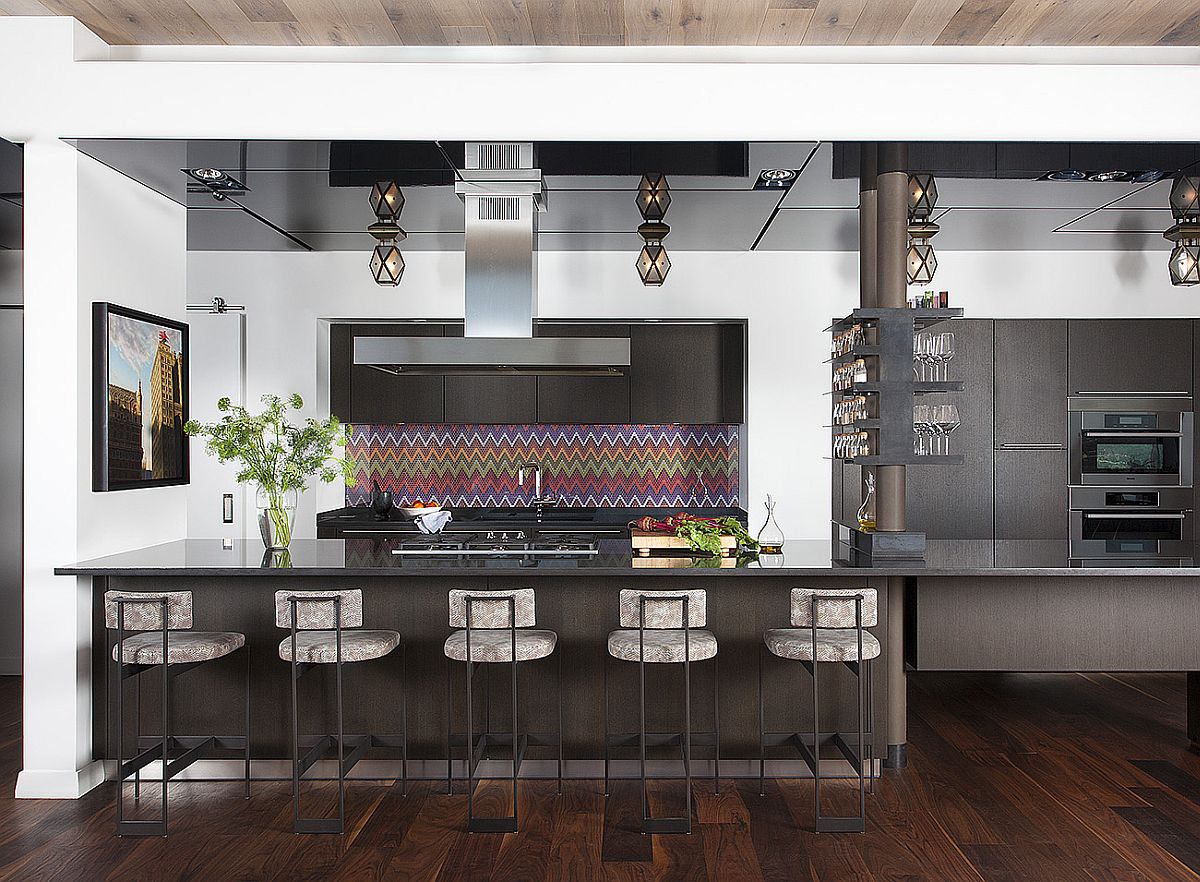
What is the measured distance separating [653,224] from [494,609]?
83.3 inches

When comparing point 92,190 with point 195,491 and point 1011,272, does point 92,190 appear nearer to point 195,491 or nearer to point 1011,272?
point 195,491

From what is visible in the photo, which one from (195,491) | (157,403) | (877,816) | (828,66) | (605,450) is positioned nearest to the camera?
(877,816)

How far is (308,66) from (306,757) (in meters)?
2.76

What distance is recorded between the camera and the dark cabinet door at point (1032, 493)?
20.2 ft

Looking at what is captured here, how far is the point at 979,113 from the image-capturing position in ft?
12.6

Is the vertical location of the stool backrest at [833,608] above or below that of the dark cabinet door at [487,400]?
below

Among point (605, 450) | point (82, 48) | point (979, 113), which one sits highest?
point (82, 48)

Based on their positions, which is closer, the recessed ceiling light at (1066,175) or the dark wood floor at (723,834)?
the dark wood floor at (723,834)

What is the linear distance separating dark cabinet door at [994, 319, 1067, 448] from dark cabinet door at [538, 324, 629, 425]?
250 cm

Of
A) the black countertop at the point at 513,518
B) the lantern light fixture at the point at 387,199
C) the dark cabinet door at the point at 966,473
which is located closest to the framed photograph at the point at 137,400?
the lantern light fixture at the point at 387,199

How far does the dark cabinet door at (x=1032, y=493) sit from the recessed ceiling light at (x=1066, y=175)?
2186 millimetres

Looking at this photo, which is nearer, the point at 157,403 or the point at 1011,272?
the point at 157,403

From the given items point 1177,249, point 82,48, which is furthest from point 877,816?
point 82,48

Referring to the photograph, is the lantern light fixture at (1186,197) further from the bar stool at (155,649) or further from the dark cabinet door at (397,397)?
the bar stool at (155,649)
